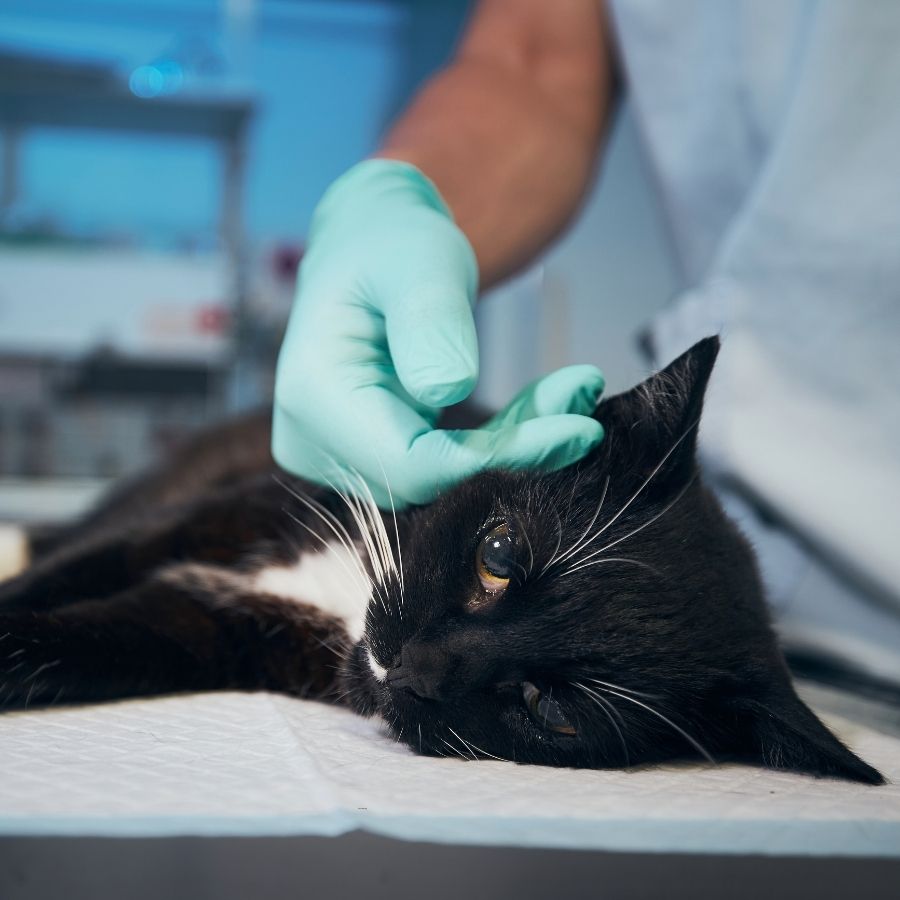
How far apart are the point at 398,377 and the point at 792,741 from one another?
439 millimetres

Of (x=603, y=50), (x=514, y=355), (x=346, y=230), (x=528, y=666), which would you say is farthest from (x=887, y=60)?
(x=514, y=355)

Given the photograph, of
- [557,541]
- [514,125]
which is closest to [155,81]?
[514,125]

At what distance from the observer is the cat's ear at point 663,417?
29.2 inches

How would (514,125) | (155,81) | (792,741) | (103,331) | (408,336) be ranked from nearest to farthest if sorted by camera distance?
(792,741)
(408,336)
(514,125)
(103,331)
(155,81)

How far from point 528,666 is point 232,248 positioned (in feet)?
9.68

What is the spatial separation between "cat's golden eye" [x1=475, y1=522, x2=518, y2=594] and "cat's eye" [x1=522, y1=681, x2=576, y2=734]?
0.28 feet

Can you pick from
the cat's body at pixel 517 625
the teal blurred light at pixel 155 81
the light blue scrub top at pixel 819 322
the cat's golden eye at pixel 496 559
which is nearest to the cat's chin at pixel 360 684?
the cat's body at pixel 517 625

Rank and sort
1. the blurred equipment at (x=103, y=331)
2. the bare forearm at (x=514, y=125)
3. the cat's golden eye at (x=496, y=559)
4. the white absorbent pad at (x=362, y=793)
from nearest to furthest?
the white absorbent pad at (x=362, y=793)
the cat's golden eye at (x=496, y=559)
the bare forearm at (x=514, y=125)
the blurred equipment at (x=103, y=331)

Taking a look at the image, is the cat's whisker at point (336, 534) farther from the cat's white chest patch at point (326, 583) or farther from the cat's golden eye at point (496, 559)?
the cat's golden eye at point (496, 559)

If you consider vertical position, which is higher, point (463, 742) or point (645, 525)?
point (645, 525)

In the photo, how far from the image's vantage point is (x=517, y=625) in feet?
2.34

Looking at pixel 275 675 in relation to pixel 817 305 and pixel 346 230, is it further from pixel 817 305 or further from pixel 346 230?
pixel 817 305

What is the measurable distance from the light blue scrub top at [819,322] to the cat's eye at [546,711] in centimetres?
45

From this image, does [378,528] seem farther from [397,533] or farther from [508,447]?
[508,447]
